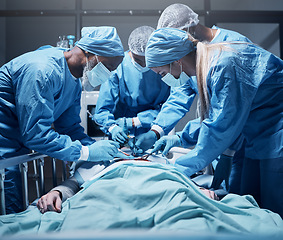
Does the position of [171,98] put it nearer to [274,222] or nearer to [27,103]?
[27,103]

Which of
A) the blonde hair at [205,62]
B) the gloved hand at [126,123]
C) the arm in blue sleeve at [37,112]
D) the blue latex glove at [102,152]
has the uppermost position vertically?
the blonde hair at [205,62]

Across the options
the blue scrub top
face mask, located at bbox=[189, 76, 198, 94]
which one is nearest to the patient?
the blue scrub top

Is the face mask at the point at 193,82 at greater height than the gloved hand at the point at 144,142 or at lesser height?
greater

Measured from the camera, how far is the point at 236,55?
119cm

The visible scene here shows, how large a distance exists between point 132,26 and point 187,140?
2.56 meters

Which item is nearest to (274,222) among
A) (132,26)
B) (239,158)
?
(239,158)

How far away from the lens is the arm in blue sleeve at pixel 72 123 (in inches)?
75.6

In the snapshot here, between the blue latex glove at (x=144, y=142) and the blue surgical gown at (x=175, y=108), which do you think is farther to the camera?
the blue surgical gown at (x=175, y=108)

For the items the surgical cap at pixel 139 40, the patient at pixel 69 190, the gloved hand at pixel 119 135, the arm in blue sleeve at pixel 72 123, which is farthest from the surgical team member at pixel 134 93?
the patient at pixel 69 190

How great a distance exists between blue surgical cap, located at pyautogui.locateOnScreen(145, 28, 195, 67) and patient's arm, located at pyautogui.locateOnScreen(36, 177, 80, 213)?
78 cm

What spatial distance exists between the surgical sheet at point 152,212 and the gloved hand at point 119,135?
67 cm

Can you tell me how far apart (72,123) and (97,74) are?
17.2 inches

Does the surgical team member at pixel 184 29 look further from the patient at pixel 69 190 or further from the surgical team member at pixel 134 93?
the patient at pixel 69 190

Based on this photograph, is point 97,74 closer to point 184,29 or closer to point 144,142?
point 144,142
